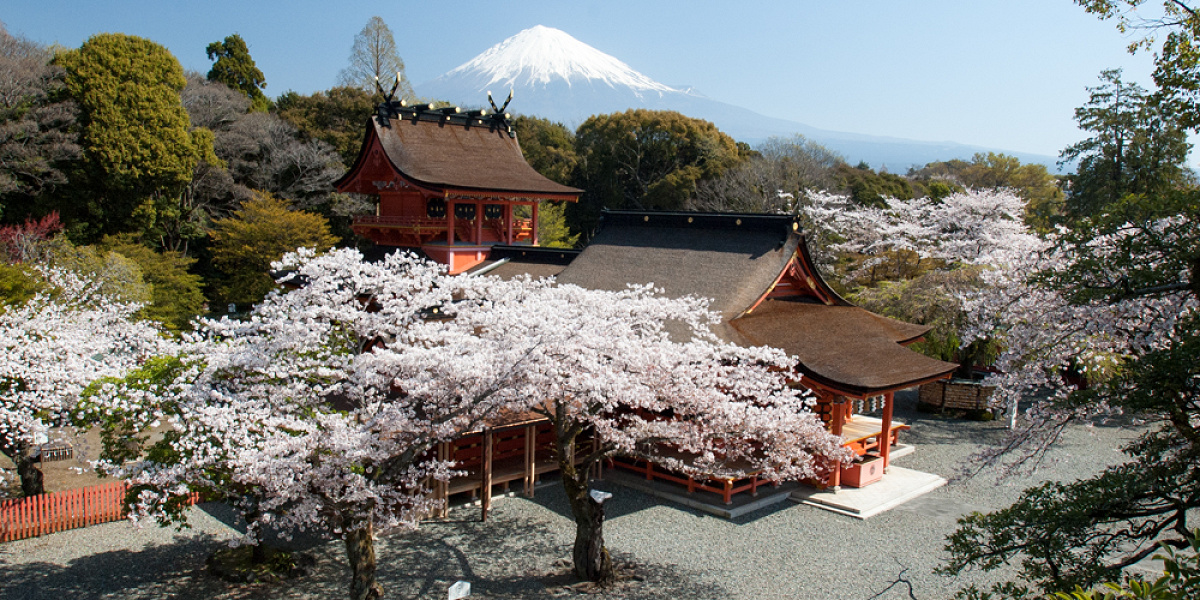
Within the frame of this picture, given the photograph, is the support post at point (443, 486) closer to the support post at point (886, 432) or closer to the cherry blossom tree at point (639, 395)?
the cherry blossom tree at point (639, 395)

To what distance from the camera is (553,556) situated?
31.9 ft

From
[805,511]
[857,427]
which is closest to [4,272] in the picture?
[805,511]

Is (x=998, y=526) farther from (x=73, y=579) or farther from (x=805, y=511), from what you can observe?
(x=73, y=579)

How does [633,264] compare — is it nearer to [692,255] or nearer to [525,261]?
[692,255]

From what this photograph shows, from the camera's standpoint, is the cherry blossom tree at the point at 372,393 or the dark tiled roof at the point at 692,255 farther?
the dark tiled roof at the point at 692,255

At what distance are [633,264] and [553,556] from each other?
6.71 metres

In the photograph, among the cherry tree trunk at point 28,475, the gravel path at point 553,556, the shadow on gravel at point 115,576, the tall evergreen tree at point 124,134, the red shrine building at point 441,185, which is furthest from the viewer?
the tall evergreen tree at point 124,134

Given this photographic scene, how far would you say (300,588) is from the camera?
345 inches

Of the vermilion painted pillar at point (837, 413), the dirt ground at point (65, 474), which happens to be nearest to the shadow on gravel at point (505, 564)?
the vermilion painted pillar at point (837, 413)

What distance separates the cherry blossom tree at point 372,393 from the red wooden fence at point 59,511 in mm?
1957

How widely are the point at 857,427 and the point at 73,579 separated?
11697mm

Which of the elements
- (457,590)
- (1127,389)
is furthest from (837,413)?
(457,590)

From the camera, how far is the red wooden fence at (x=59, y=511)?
10016mm

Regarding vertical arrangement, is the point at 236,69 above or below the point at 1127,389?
above
